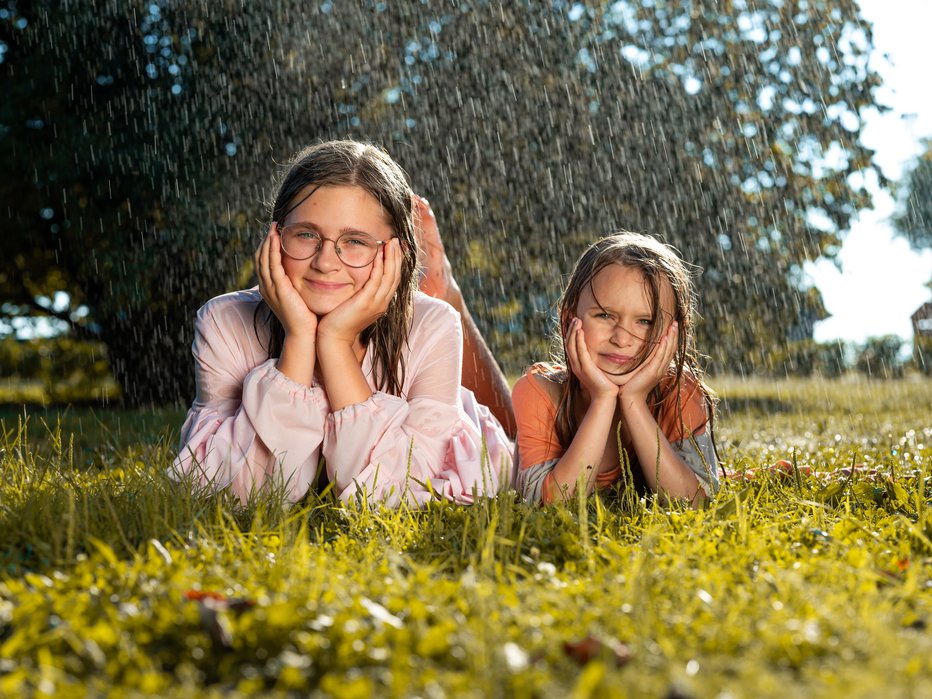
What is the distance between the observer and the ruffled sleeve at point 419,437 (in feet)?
11.3

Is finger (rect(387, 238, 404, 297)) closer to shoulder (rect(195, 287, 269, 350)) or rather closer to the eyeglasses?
the eyeglasses

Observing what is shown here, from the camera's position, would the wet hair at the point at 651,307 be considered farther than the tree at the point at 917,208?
No

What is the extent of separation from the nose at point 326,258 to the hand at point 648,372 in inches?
50.2

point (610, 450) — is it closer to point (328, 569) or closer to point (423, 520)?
point (423, 520)

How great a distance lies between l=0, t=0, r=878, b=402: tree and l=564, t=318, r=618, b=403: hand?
23.0 ft

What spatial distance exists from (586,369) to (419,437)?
2.47ft

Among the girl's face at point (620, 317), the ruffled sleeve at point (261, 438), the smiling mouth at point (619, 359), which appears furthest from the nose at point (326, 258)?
the smiling mouth at point (619, 359)

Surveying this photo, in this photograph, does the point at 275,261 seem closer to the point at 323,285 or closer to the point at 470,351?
the point at 323,285

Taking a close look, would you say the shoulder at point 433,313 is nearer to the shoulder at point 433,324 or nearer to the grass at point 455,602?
the shoulder at point 433,324

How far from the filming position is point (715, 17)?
11719 millimetres

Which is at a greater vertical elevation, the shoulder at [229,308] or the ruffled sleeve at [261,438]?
the shoulder at [229,308]

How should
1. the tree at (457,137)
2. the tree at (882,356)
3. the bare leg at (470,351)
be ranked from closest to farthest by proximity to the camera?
the bare leg at (470,351) → the tree at (457,137) → the tree at (882,356)

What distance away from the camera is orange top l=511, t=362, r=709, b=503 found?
3758 millimetres

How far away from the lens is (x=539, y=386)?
3889mm
